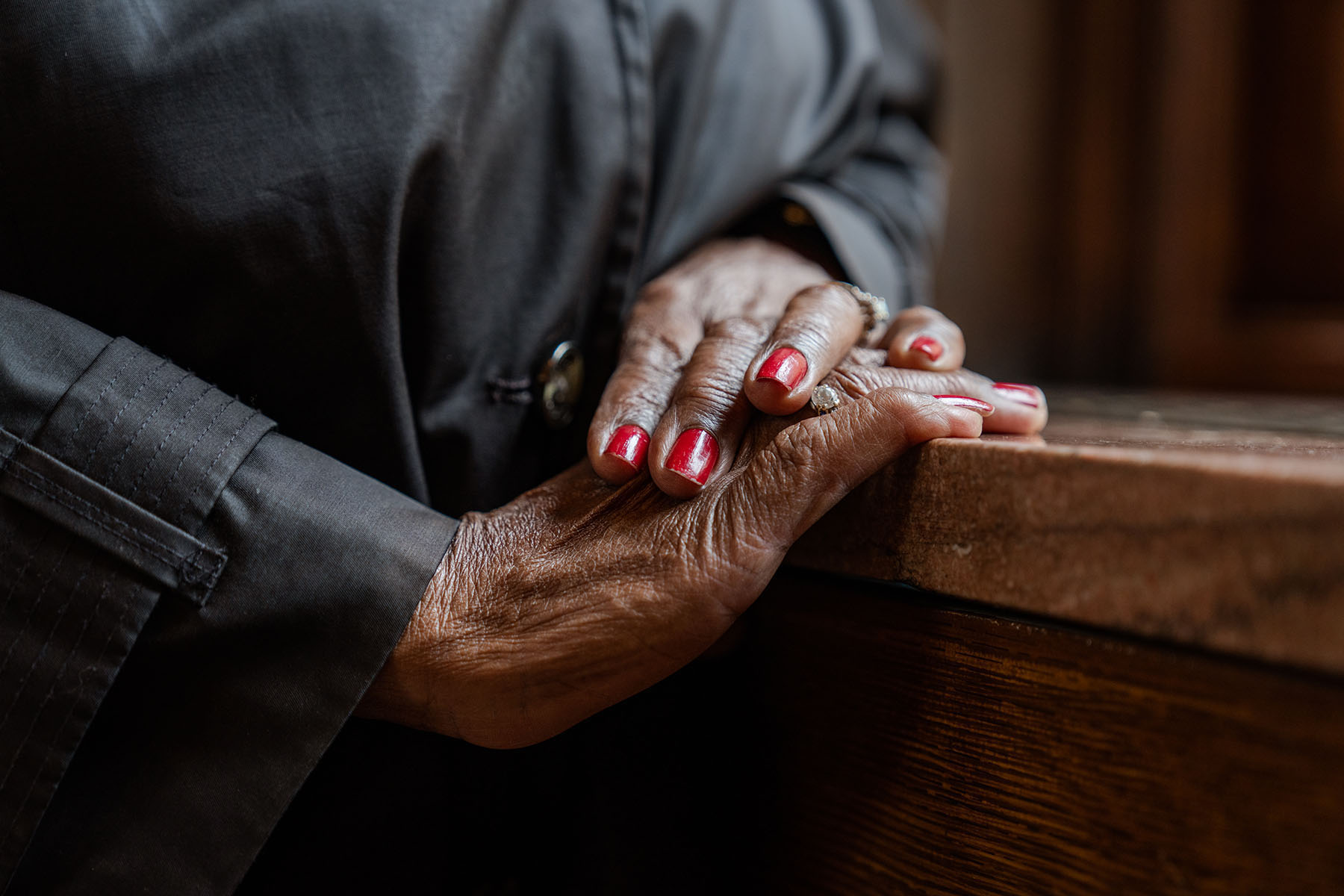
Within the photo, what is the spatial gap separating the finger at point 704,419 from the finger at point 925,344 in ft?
0.25

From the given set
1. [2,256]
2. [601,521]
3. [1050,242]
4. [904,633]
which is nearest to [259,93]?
[2,256]

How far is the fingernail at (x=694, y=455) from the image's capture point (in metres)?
0.40

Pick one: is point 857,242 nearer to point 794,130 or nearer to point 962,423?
point 794,130

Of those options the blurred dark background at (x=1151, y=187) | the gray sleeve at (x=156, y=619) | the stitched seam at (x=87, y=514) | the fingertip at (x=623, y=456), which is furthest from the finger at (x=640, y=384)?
the blurred dark background at (x=1151, y=187)

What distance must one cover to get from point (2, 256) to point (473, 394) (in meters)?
0.25

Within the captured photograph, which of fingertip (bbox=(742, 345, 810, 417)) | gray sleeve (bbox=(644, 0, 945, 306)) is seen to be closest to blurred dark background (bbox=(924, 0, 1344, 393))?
gray sleeve (bbox=(644, 0, 945, 306))

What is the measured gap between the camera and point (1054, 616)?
321mm

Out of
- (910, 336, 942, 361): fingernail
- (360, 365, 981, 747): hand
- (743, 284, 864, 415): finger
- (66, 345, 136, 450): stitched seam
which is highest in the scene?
(66, 345, 136, 450): stitched seam

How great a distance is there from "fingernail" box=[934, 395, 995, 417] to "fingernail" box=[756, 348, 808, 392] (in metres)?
0.06

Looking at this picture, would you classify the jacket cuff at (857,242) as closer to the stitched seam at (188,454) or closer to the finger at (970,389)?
the finger at (970,389)

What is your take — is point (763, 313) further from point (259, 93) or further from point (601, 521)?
point (259, 93)

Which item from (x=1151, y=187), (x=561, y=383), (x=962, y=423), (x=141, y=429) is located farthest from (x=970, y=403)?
(x=1151, y=187)

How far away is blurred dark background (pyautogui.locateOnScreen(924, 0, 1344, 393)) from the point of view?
5.01ft

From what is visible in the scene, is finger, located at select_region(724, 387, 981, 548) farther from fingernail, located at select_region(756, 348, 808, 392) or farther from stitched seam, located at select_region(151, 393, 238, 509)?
stitched seam, located at select_region(151, 393, 238, 509)
